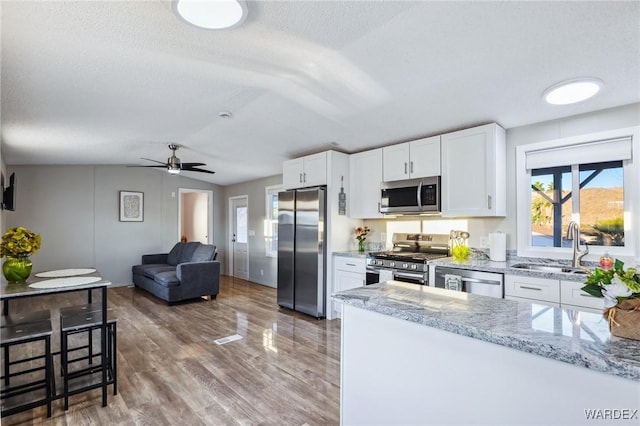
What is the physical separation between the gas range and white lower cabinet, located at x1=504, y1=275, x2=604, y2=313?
0.82 metres

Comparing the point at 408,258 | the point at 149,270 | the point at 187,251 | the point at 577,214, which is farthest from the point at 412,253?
the point at 149,270

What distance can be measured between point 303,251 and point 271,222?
2303mm

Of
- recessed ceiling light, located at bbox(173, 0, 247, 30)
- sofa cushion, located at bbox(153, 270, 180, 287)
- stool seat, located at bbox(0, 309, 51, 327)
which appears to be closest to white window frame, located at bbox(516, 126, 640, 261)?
recessed ceiling light, located at bbox(173, 0, 247, 30)

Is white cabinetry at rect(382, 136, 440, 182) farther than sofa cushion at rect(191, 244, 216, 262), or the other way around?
sofa cushion at rect(191, 244, 216, 262)

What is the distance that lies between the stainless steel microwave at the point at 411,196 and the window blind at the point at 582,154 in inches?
37.4

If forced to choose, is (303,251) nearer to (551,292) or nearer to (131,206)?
(551,292)

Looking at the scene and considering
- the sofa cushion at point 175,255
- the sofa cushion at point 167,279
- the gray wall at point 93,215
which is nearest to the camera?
the sofa cushion at point 167,279

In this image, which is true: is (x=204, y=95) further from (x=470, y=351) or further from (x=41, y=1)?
(x=470, y=351)

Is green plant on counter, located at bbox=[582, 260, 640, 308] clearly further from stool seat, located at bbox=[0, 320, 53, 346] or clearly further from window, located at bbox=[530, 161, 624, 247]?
stool seat, located at bbox=[0, 320, 53, 346]

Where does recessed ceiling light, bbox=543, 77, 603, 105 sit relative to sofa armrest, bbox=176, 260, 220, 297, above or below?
above

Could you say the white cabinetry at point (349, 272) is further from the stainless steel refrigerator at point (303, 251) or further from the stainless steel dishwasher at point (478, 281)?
the stainless steel dishwasher at point (478, 281)

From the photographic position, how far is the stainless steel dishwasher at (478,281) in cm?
279

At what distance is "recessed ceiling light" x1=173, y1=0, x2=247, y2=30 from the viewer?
5.30 ft

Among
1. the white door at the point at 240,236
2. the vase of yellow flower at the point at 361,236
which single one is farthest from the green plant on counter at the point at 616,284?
the white door at the point at 240,236
